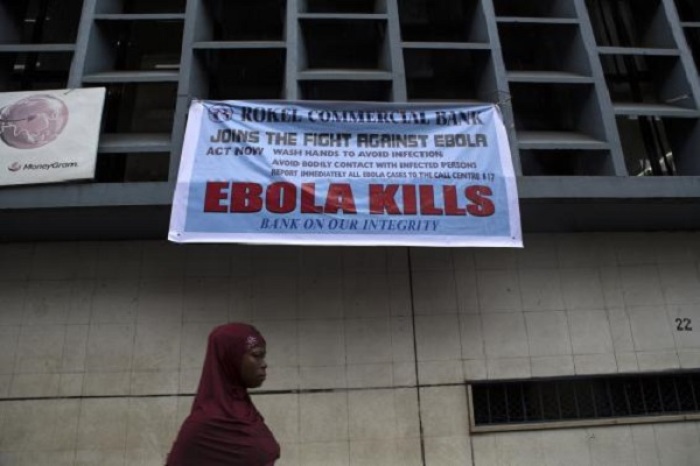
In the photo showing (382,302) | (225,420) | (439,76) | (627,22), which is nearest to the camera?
(225,420)

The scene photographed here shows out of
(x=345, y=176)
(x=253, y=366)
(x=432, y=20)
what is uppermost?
(x=432, y=20)

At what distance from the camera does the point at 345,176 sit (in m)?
5.39

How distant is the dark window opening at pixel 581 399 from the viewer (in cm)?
599

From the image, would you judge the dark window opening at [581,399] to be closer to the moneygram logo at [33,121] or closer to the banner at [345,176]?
the banner at [345,176]

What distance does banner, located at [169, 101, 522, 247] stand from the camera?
16.9ft

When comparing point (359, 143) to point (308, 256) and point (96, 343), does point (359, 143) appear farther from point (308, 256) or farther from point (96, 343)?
point (96, 343)

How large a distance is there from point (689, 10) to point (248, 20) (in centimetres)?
638

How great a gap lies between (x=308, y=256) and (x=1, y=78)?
14.1 feet

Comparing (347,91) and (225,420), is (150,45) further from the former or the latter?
(225,420)

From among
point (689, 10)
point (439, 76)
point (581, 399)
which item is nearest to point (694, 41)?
point (689, 10)

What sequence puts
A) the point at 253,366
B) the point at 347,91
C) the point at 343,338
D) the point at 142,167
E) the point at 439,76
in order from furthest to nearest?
the point at 439,76
the point at 347,91
the point at 142,167
the point at 343,338
the point at 253,366

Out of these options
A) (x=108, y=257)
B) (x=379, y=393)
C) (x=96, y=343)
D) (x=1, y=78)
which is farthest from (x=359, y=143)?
(x=1, y=78)

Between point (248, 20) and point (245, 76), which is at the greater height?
point (248, 20)

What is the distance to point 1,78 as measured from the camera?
6.43 meters
